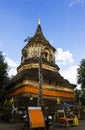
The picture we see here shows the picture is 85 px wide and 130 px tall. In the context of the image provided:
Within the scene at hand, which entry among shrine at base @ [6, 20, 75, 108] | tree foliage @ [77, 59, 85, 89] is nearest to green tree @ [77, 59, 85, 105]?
tree foliage @ [77, 59, 85, 89]

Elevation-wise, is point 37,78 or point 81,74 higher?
point 81,74

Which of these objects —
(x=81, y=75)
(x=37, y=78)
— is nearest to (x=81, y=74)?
(x=81, y=75)

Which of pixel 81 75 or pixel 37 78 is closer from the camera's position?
pixel 37 78

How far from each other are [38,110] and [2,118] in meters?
9.14

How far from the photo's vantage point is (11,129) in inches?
735

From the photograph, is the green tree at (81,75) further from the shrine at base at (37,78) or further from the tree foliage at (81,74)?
the shrine at base at (37,78)

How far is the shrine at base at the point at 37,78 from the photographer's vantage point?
32562 millimetres

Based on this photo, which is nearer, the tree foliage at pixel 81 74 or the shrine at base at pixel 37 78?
the shrine at base at pixel 37 78

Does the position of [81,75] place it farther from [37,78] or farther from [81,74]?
[37,78]

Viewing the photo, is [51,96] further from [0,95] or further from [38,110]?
[38,110]

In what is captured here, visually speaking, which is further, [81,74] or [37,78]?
[81,74]

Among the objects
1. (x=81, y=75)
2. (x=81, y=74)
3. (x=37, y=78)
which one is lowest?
(x=37, y=78)

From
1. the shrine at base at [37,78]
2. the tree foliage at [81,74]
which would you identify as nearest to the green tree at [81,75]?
the tree foliage at [81,74]

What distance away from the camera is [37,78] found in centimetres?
3366
